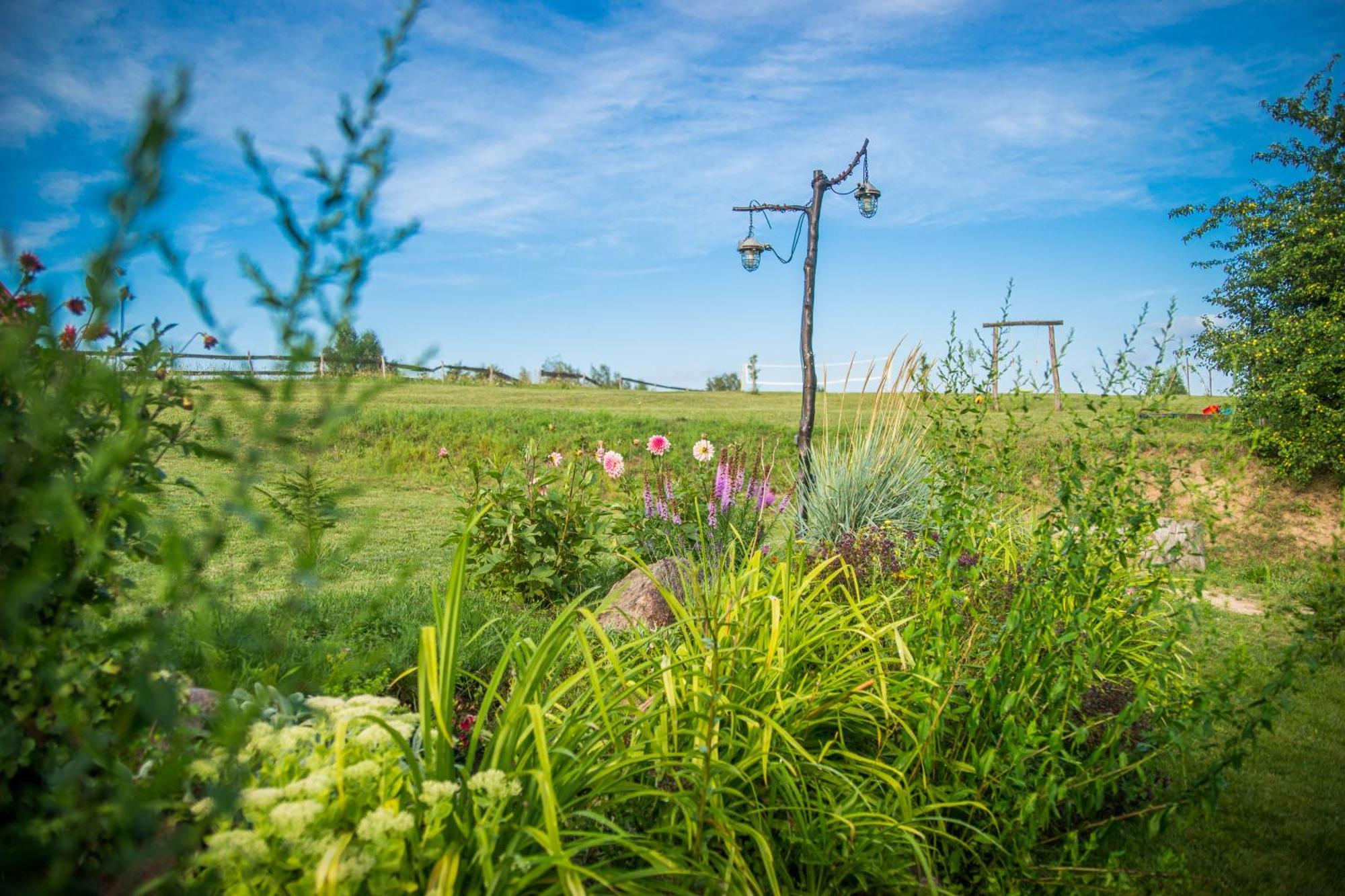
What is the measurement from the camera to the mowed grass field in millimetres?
1946

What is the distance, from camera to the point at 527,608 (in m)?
4.54

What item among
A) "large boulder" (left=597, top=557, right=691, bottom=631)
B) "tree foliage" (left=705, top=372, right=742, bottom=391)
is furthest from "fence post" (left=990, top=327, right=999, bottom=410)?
"tree foliage" (left=705, top=372, right=742, bottom=391)

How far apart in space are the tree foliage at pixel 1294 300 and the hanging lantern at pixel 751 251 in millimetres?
5779

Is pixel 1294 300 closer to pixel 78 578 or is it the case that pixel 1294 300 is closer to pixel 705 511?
pixel 705 511

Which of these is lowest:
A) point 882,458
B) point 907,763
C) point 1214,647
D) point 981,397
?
point 1214,647

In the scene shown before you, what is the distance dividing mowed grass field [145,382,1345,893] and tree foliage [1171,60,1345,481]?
834 millimetres

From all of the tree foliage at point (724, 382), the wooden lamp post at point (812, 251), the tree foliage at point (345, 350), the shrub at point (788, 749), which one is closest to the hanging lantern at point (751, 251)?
the wooden lamp post at point (812, 251)

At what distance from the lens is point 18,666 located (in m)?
1.31

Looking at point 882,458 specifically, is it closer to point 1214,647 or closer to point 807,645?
point 1214,647

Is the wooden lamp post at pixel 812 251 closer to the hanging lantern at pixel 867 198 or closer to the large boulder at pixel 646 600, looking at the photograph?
the hanging lantern at pixel 867 198

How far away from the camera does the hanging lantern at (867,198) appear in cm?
746

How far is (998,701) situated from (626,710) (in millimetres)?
1178

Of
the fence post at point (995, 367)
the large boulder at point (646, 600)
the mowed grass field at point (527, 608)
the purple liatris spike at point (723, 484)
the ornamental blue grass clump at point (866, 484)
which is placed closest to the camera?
the mowed grass field at point (527, 608)

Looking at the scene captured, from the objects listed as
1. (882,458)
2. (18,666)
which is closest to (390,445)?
(882,458)
